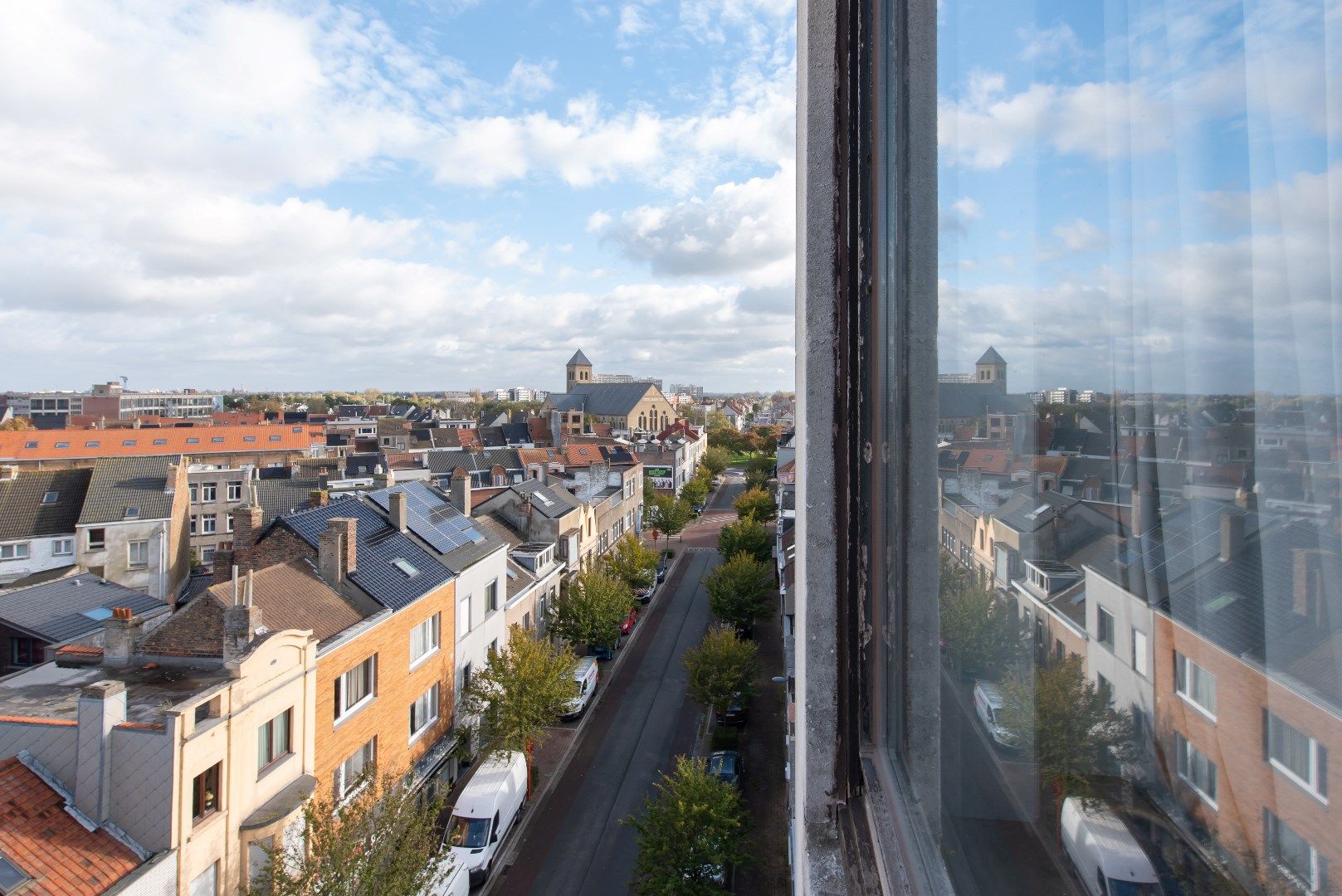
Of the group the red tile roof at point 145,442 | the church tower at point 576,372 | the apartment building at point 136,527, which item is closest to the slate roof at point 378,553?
the apartment building at point 136,527

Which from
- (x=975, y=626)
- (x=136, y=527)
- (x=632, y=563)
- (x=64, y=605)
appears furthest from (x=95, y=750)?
(x=136, y=527)

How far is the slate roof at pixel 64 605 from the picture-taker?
46.0 ft

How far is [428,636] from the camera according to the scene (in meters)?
14.6

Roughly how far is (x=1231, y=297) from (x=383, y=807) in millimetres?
11773

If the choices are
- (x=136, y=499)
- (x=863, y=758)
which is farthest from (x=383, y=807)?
(x=136, y=499)

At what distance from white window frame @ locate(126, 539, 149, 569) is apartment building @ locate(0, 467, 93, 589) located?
5.33ft

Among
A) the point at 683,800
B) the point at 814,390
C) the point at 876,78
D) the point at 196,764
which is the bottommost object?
the point at 683,800

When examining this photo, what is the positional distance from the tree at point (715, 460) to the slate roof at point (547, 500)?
34.0 m

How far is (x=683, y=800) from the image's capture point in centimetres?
1174

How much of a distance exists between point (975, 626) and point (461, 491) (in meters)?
21.2

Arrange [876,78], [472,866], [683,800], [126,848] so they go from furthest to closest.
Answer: [472,866]
[683,800]
[126,848]
[876,78]

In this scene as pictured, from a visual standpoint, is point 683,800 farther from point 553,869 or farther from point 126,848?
point 126,848

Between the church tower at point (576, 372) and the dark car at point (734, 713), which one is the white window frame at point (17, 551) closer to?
the dark car at point (734, 713)

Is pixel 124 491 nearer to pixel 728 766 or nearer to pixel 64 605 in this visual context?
pixel 64 605
